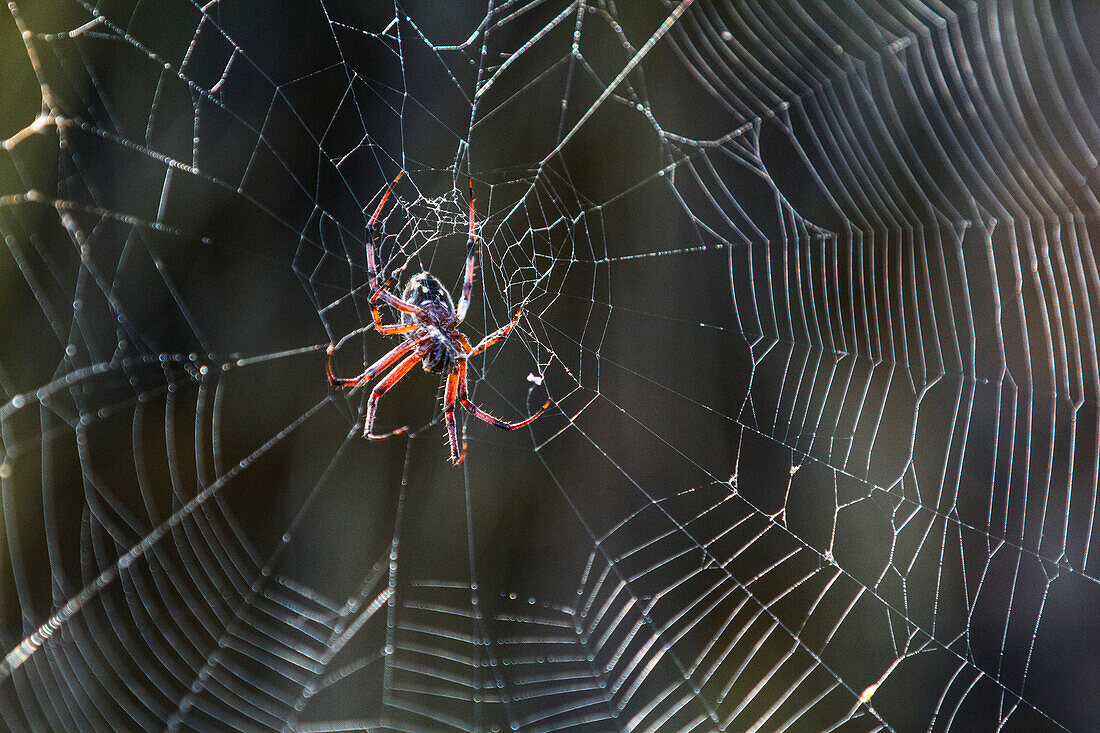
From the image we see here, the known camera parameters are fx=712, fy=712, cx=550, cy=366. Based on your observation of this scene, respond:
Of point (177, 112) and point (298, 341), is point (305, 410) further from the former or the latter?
point (177, 112)

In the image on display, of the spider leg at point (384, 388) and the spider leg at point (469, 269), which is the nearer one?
the spider leg at point (469, 269)

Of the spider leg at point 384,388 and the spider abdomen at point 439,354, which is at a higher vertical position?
the spider abdomen at point 439,354

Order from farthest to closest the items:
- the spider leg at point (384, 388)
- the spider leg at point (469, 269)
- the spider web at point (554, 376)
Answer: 1. the spider leg at point (384, 388)
2. the spider web at point (554, 376)
3. the spider leg at point (469, 269)

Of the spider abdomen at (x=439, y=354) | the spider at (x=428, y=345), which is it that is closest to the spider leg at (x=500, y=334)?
the spider at (x=428, y=345)

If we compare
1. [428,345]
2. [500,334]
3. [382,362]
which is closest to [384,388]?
[382,362]

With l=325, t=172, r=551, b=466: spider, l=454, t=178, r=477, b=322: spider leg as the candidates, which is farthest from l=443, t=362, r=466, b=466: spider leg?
l=454, t=178, r=477, b=322: spider leg

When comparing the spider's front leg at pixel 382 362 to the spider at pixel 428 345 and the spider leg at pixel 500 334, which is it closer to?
the spider at pixel 428 345

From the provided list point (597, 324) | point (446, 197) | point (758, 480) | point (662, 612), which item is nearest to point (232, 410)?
point (446, 197)

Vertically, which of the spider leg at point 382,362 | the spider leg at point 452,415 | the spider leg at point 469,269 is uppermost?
the spider leg at point 469,269

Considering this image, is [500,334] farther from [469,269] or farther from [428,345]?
[428,345]
